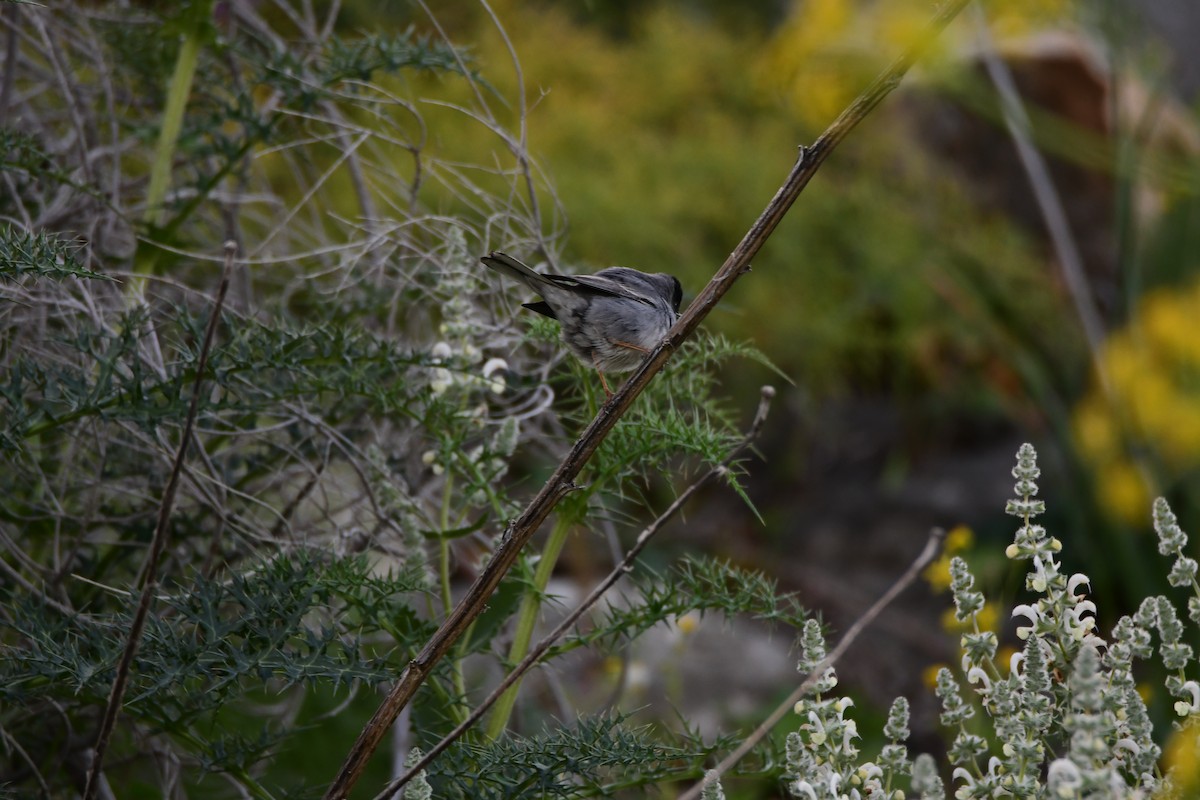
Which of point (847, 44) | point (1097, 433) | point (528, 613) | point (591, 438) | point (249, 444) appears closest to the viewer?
point (591, 438)

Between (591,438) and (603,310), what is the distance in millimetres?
796

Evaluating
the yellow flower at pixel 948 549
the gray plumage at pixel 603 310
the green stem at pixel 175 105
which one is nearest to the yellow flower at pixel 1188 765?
the yellow flower at pixel 948 549

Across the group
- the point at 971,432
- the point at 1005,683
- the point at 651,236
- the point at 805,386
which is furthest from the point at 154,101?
the point at 971,432

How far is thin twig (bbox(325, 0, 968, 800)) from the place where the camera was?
1.48 m

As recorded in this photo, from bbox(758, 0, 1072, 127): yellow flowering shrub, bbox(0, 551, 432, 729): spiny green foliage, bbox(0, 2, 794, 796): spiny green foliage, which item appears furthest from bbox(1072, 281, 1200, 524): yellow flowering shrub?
bbox(0, 551, 432, 729): spiny green foliage

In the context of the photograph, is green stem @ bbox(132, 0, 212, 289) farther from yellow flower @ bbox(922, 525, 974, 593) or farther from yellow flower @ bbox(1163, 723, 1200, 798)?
yellow flower @ bbox(1163, 723, 1200, 798)

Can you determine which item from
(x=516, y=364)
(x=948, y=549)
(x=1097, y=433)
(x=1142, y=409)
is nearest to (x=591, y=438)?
(x=516, y=364)

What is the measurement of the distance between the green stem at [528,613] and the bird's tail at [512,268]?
46cm

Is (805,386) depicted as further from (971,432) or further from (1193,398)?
(1193,398)

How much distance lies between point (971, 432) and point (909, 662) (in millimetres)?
2172

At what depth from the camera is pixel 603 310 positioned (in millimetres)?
2283

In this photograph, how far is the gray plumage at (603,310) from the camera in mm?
2186

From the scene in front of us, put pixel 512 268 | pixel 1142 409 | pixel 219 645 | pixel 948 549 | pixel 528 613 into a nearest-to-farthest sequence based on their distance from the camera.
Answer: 1. pixel 219 645
2. pixel 528 613
3. pixel 512 268
4. pixel 948 549
5. pixel 1142 409

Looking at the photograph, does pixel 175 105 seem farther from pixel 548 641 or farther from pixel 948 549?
pixel 948 549
